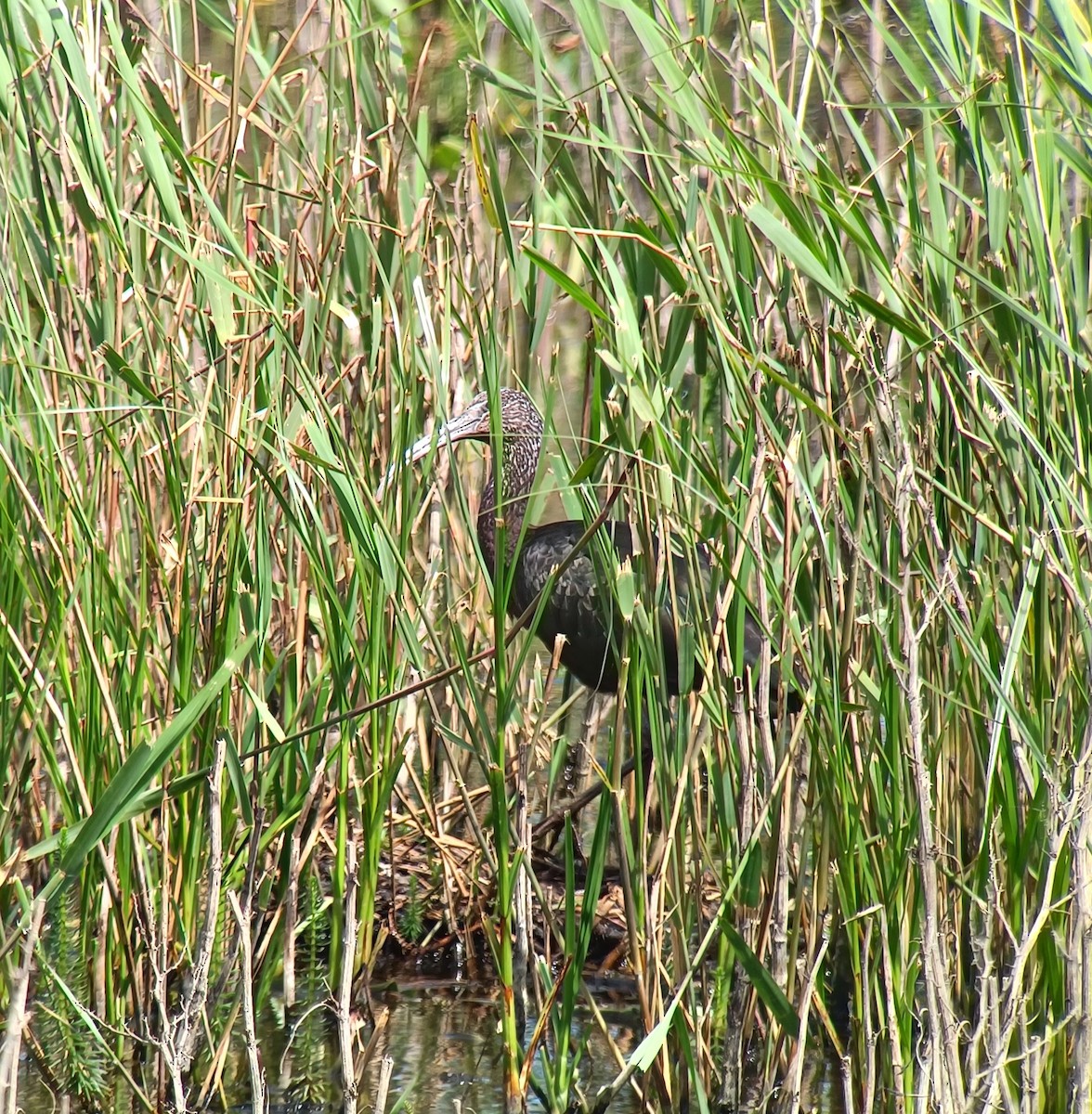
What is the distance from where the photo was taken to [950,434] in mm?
1907

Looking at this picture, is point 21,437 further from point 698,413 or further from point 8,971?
point 698,413

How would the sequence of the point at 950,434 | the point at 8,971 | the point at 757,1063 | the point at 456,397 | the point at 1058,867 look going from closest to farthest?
the point at 1058,867, the point at 950,434, the point at 8,971, the point at 757,1063, the point at 456,397

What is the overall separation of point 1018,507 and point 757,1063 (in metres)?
0.94

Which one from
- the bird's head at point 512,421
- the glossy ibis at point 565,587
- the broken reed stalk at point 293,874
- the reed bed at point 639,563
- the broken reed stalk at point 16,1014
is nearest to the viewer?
the broken reed stalk at point 16,1014

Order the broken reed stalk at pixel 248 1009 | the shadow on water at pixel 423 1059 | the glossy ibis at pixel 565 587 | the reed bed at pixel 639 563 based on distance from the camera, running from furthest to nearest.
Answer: the glossy ibis at pixel 565 587 < the shadow on water at pixel 423 1059 < the broken reed stalk at pixel 248 1009 < the reed bed at pixel 639 563

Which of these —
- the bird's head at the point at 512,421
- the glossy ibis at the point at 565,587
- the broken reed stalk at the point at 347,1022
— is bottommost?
the broken reed stalk at the point at 347,1022

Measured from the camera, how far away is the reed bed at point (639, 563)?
168 centimetres

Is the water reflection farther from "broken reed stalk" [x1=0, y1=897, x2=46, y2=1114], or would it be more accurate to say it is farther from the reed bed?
"broken reed stalk" [x1=0, y1=897, x2=46, y2=1114]

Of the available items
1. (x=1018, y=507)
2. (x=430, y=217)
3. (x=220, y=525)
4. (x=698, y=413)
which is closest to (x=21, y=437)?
(x=220, y=525)

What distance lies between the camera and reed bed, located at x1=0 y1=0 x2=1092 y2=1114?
168 cm

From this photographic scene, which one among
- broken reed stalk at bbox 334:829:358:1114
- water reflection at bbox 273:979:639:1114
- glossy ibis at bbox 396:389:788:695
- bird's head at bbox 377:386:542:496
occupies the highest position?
bird's head at bbox 377:386:542:496

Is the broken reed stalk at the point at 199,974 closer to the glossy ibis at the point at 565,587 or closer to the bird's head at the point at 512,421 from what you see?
the glossy ibis at the point at 565,587

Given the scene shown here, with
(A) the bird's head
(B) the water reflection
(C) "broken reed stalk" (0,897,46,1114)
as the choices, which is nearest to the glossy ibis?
(A) the bird's head

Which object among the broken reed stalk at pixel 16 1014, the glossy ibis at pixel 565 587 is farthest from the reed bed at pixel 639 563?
the glossy ibis at pixel 565 587
